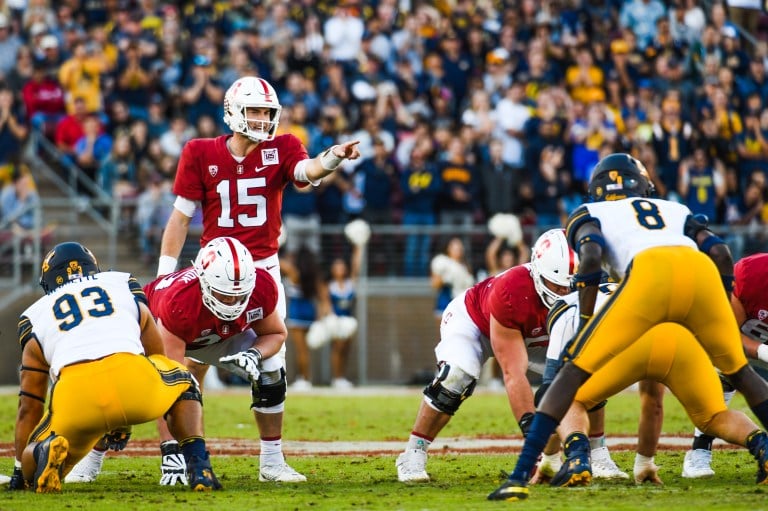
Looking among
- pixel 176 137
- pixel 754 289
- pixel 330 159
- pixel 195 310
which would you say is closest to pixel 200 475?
pixel 195 310

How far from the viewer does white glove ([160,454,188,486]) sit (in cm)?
730

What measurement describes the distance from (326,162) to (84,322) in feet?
6.63

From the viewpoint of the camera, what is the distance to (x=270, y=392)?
7.80m

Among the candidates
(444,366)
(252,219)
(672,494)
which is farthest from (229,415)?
(672,494)

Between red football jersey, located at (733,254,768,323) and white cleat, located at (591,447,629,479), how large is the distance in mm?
1255

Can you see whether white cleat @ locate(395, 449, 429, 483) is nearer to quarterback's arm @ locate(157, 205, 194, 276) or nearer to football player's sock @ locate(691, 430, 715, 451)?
football player's sock @ locate(691, 430, 715, 451)

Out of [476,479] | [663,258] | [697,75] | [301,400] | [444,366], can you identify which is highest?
[697,75]

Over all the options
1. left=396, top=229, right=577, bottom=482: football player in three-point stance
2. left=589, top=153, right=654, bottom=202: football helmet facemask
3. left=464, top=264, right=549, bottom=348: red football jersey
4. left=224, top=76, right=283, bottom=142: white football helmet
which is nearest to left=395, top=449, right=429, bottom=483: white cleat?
left=396, top=229, right=577, bottom=482: football player in three-point stance

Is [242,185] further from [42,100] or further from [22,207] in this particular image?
[42,100]

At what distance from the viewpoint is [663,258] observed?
624 cm

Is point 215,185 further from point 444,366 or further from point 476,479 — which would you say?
point 476,479

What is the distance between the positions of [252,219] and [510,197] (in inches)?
337

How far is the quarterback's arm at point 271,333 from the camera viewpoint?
771cm

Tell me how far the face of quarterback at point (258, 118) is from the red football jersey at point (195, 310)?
1.11 metres
